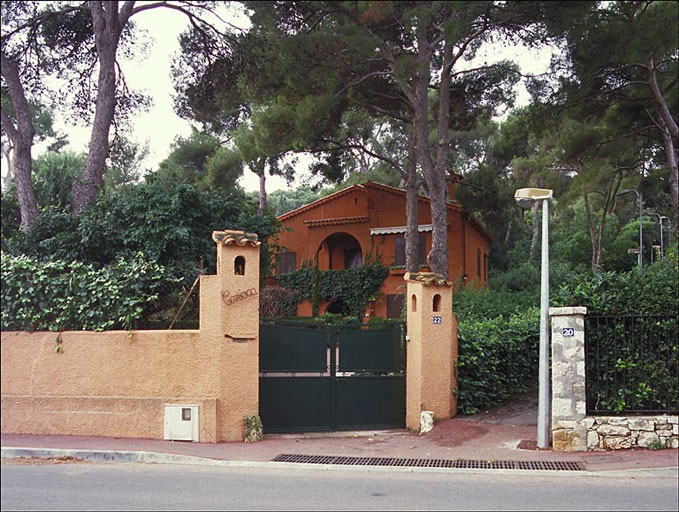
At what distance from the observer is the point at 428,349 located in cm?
1129

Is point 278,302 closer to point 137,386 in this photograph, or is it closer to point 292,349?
point 292,349

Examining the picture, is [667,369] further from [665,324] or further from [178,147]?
[178,147]

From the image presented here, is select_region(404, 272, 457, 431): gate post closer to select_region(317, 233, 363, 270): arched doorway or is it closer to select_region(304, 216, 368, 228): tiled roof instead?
select_region(304, 216, 368, 228): tiled roof

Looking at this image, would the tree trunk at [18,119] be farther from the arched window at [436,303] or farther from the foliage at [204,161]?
the foliage at [204,161]

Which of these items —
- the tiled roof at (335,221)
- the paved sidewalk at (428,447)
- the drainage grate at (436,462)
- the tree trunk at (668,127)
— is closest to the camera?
the paved sidewalk at (428,447)

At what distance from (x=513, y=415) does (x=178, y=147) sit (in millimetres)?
24283

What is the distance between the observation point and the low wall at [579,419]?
919 centimetres

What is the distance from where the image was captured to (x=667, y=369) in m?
9.33

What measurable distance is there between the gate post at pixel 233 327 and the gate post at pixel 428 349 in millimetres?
2926

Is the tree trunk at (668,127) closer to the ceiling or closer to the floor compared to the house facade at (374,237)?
closer to the ceiling

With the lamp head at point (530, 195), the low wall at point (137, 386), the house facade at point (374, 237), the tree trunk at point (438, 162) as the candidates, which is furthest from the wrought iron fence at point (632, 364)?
the house facade at point (374, 237)

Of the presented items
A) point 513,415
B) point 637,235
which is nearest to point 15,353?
point 513,415

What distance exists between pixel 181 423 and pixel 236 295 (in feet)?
6.66

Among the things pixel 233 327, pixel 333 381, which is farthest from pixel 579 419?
pixel 233 327
